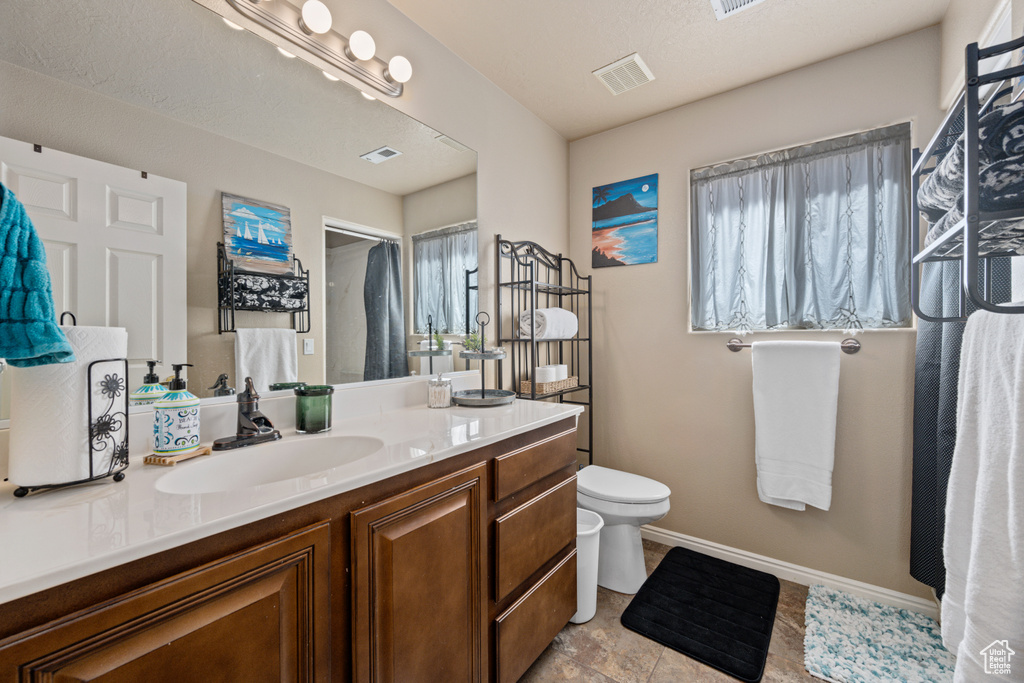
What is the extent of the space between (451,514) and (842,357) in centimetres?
190

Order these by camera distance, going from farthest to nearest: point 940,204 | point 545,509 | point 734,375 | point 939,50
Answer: point 734,375 → point 939,50 → point 545,509 → point 940,204

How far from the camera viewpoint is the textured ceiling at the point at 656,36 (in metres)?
1.63

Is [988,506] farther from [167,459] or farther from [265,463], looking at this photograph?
[167,459]

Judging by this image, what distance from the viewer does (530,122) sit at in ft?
7.82

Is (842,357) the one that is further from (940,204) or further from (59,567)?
(59,567)

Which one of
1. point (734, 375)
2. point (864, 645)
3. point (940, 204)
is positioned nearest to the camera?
point (940, 204)

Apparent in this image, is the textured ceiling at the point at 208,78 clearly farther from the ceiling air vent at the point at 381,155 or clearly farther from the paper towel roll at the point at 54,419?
the paper towel roll at the point at 54,419

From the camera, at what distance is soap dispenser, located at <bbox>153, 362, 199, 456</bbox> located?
0.96 meters

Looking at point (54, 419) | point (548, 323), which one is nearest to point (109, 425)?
point (54, 419)

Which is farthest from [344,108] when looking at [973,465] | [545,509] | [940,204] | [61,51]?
[973,465]

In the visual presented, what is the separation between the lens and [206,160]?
115 cm

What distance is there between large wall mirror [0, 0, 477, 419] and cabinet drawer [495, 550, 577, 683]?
0.94m

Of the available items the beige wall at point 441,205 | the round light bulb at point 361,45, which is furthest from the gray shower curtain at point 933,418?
the round light bulb at point 361,45

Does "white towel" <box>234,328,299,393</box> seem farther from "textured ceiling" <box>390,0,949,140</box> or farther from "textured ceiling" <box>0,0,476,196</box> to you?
"textured ceiling" <box>390,0,949,140</box>
